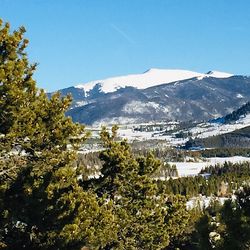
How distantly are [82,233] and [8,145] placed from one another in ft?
20.3

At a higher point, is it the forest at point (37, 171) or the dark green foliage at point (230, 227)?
the forest at point (37, 171)

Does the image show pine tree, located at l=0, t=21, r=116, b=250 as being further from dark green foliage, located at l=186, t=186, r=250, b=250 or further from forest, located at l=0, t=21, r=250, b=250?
dark green foliage, located at l=186, t=186, r=250, b=250

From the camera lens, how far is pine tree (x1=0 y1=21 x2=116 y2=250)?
86.7 feet

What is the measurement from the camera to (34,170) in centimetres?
2753

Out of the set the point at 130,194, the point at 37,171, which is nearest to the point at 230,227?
the point at 37,171

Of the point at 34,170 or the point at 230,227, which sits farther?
the point at 34,170

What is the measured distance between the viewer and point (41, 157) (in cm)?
2816

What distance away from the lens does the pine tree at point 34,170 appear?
26.4 metres

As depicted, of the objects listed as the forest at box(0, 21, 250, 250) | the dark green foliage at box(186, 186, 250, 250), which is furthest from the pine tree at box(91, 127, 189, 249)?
the dark green foliage at box(186, 186, 250, 250)

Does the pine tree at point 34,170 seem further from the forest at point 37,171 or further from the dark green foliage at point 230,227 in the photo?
the dark green foliage at point 230,227

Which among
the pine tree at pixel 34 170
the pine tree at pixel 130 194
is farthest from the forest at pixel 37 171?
the pine tree at pixel 130 194

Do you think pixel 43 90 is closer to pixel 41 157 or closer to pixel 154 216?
pixel 41 157

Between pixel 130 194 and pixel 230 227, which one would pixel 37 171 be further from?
pixel 130 194

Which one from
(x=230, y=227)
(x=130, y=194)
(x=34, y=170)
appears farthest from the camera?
(x=130, y=194)
